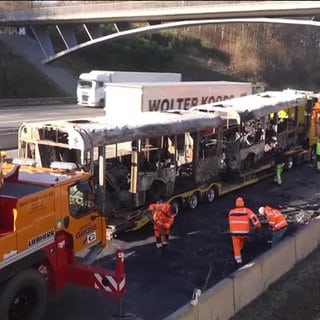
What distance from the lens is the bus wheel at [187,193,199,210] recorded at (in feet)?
49.9

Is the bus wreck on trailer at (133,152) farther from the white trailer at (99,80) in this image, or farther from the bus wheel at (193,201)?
the white trailer at (99,80)

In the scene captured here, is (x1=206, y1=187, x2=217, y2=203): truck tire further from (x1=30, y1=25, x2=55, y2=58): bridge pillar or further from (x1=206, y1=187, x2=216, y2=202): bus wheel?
(x1=30, y1=25, x2=55, y2=58): bridge pillar

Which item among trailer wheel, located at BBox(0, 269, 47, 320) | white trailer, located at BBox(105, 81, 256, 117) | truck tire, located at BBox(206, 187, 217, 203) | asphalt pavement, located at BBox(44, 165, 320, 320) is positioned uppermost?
white trailer, located at BBox(105, 81, 256, 117)

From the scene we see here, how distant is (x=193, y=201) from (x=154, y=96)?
12848mm

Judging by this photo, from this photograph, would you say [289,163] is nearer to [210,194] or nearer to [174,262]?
[210,194]

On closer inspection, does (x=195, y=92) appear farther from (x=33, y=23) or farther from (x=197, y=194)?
(x=33, y=23)

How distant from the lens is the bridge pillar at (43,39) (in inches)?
2292

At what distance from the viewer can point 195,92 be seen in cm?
3127

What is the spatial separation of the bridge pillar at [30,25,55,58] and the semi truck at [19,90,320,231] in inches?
1645

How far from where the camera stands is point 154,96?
89.8ft

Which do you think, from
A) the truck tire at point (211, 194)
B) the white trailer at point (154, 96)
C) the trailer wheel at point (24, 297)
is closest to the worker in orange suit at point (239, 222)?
the trailer wheel at point (24, 297)

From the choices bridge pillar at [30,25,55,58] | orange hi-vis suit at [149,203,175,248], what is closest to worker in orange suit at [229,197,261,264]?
orange hi-vis suit at [149,203,175,248]

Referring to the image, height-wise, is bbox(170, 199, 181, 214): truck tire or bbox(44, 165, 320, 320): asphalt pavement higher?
bbox(170, 199, 181, 214): truck tire

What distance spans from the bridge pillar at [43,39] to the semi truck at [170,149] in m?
41.8
